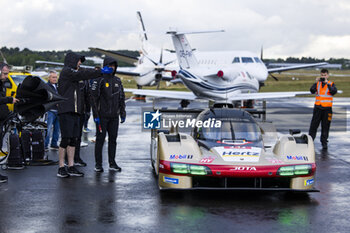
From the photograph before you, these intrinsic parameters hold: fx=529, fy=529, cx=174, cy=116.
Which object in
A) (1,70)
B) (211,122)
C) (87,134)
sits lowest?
(87,134)

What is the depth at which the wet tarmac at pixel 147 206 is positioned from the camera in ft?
19.0

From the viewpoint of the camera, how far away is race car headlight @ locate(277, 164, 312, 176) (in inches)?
274

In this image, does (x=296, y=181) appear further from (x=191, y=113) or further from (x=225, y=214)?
(x=191, y=113)

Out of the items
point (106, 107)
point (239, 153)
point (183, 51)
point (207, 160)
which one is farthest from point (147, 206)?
point (183, 51)

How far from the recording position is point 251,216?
6.25m

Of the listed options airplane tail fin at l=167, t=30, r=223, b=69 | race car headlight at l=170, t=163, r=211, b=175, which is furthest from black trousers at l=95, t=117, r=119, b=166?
airplane tail fin at l=167, t=30, r=223, b=69

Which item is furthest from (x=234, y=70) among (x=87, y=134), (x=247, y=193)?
(x=247, y=193)

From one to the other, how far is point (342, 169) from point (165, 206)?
4460mm

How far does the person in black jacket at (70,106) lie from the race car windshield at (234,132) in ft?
6.99

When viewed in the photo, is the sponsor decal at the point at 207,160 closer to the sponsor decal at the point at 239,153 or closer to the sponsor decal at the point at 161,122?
the sponsor decal at the point at 239,153

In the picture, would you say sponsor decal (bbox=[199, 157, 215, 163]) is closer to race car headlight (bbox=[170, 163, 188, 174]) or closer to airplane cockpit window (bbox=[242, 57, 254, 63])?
race car headlight (bbox=[170, 163, 188, 174])

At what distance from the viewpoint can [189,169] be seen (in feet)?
22.9

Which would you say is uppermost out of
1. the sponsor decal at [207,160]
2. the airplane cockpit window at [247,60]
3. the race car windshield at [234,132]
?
the airplane cockpit window at [247,60]

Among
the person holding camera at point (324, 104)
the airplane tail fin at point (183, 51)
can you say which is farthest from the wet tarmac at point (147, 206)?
the airplane tail fin at point (183, 51)
